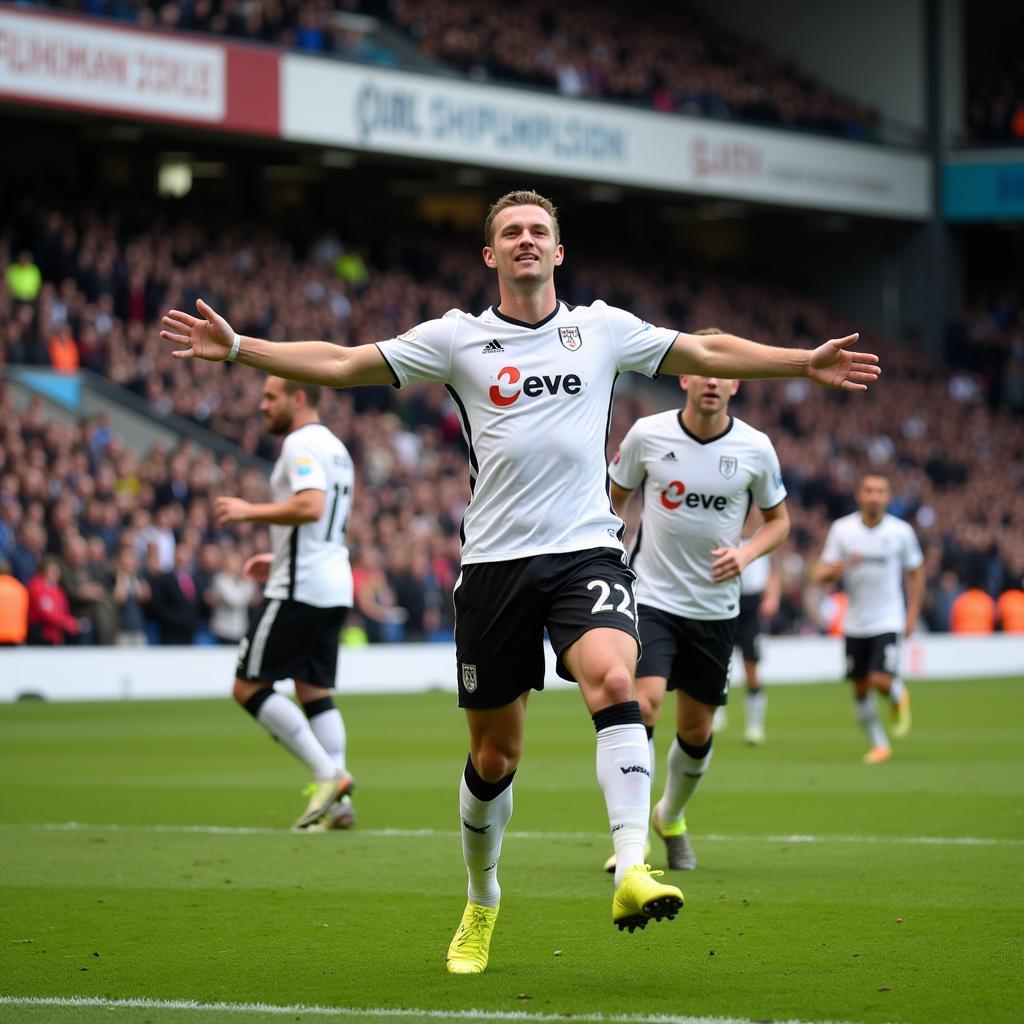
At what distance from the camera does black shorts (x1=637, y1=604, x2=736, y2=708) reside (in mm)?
9500

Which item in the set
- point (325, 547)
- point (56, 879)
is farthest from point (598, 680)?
point (325, 547)

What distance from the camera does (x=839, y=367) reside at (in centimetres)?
671

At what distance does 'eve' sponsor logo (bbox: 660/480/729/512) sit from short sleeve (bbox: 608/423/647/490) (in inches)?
6.4

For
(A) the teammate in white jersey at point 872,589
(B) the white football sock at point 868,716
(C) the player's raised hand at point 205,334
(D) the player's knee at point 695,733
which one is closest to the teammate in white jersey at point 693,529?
(D) the player's knee at point 695,733

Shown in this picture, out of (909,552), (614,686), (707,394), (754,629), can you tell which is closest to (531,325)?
(614,686)

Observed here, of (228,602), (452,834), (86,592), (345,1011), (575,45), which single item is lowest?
(452,834)

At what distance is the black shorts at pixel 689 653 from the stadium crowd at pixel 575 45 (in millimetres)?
23613

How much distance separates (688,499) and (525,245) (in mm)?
3319

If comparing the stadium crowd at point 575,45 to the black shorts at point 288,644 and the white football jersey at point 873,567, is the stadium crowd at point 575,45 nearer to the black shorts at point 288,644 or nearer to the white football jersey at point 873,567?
the white football jersey at point 873,567

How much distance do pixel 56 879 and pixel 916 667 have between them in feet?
75.1

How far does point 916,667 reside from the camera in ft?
99.2

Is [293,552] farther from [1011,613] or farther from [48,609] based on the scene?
[1011,613]

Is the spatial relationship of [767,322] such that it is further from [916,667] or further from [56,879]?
[56,879]

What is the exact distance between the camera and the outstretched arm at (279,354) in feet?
21.2
